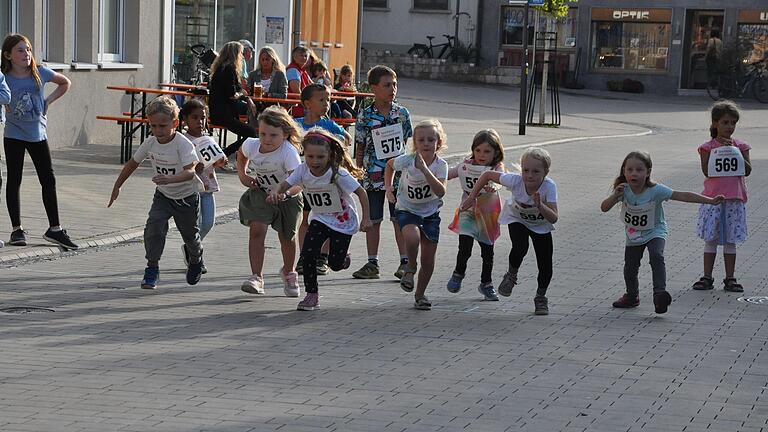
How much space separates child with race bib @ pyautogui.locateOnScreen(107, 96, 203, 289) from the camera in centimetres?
933

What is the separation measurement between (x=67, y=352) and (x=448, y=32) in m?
42.4

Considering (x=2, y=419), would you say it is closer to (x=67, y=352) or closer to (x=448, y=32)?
(x=67, y=352)

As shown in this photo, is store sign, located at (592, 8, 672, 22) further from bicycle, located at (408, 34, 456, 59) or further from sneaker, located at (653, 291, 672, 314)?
sneaker, located at (653, 291, 672, 314)

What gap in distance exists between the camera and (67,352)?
7277mm

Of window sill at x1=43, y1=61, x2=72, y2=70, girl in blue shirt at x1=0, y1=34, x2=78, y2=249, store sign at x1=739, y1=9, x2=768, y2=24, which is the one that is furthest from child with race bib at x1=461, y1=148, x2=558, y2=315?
store sign at x1=739, y1=9, x2=768, y2=24

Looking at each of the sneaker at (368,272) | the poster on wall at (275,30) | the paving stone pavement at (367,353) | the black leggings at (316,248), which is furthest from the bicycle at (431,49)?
the black leggings at (316,248)

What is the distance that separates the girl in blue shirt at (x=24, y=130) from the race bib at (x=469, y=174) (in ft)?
11.2

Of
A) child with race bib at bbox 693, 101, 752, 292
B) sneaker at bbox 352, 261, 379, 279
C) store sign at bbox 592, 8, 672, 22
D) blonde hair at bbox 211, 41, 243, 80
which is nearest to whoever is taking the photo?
sneaker at bbox 352, 261, 379, 279

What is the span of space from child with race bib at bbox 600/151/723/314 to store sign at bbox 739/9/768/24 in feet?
125

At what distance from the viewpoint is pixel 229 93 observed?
662 inches

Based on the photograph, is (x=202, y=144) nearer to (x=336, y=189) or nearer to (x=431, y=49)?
(x=336, y=189)

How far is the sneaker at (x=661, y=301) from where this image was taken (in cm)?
888

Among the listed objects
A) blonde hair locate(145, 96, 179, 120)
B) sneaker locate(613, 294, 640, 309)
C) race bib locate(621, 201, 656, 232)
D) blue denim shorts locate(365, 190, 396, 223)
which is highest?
blonde hair locate(145, 96, 179, 120)

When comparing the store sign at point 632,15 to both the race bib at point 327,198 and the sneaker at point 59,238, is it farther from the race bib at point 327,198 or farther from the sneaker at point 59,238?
the race bib at point 327,198
